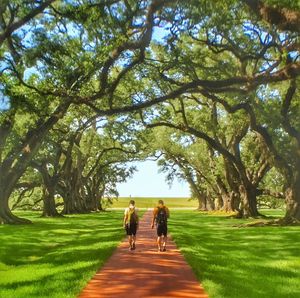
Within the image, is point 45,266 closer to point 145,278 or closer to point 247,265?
point 145,278

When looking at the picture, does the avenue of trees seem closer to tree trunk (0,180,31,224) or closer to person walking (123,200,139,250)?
tree trunk (0,180,31,224)

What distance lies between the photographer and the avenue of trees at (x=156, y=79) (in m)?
20.1

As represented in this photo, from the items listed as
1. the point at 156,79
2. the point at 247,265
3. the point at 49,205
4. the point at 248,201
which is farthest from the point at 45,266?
the point at 49,205

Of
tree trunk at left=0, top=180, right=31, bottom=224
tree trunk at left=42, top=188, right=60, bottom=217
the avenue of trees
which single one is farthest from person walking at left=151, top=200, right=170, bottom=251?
tree trunk at left=42, top=188, right=60, bottom=217

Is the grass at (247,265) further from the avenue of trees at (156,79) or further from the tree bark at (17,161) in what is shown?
the tree bark at (17,161)

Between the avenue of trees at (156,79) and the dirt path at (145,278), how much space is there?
7121 millimetres

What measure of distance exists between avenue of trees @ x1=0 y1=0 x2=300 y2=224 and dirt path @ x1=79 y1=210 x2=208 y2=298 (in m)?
7.12

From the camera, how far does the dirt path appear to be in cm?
909

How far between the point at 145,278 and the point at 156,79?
2044cm

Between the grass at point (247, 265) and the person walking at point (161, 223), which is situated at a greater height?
the person walking at point (161, 223)

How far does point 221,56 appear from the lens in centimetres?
3055

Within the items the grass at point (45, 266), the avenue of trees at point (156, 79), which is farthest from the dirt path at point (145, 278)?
the avenue of trees at point (156, 79)

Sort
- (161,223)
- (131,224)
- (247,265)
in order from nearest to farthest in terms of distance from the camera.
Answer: (247,265) → (161,223) → (131,224)

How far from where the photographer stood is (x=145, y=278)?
10.6m
